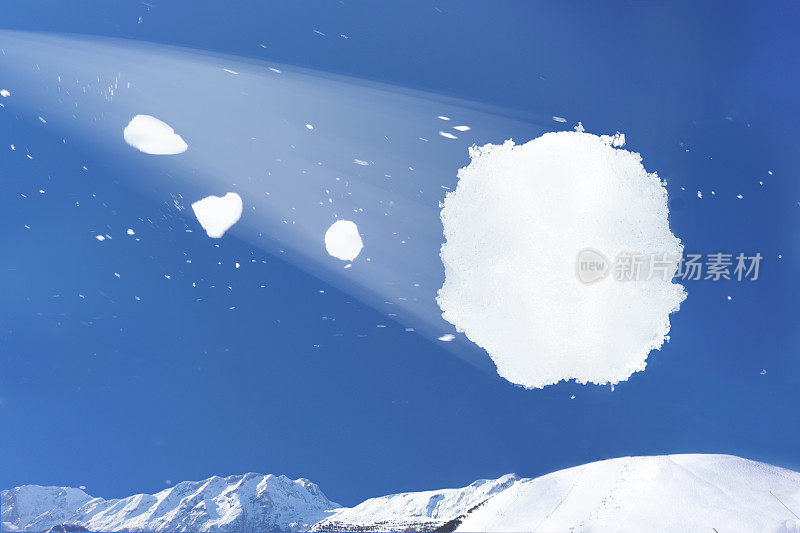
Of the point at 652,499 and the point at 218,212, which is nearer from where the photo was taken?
the point at 652,499

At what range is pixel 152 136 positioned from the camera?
3.51 meters

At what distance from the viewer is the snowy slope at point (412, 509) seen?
334 centimetres

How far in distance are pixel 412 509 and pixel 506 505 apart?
31.4 inches

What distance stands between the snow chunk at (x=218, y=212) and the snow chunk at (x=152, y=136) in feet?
1.69

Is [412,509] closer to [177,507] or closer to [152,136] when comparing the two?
[177,507]

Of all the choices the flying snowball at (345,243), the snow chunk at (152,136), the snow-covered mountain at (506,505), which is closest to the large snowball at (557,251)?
the flying snowball at (345,243)

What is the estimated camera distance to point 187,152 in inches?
137

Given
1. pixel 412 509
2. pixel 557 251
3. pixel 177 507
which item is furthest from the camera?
pixel 177 507

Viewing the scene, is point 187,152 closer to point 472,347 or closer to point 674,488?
point 472,347

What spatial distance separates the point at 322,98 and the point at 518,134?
5.58 feet

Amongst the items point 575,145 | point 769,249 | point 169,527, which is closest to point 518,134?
point 575,145

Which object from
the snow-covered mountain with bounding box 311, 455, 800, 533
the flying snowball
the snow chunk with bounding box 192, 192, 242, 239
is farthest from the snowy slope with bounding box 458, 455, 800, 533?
the snow chunk with bounding box 192, 192, 242, 239

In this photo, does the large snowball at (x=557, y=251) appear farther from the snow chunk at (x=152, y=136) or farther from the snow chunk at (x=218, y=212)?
the snow chunk at (x=152, y=136)

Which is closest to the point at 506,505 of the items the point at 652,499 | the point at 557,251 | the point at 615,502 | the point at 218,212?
the point at 615,502
